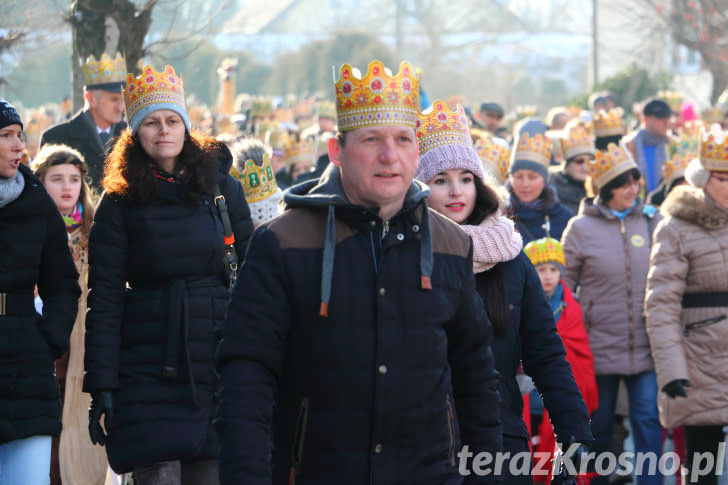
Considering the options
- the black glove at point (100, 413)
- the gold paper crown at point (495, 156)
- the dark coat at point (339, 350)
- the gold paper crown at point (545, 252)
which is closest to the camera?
the dark coat at point (339, 350)

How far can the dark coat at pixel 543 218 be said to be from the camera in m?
8.73

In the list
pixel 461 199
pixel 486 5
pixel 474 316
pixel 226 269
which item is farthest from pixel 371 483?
pixel 486 5

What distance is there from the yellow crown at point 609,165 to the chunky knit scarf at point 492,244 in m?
3.65

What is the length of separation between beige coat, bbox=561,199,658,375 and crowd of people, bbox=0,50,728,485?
1cm

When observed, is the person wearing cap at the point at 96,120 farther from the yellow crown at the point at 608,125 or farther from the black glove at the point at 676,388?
the yellow crown at the point at 608,125

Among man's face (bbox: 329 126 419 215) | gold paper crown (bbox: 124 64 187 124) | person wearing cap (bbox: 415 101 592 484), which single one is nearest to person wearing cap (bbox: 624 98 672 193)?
gold paper crown (bbox: 124 64 187 124)

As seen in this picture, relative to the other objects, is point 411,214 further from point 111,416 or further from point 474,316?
point 111,416

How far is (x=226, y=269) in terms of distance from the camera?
5680 millimetres

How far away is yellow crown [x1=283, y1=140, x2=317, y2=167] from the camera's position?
12883 millimetres

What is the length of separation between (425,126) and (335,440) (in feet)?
7.16

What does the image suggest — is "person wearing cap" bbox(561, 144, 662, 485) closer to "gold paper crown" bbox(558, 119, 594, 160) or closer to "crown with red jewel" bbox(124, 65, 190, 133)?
"gold paper crown" bbox(558, 119, 594, 160)

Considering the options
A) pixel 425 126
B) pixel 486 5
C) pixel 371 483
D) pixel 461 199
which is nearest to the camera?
pixel 371 483

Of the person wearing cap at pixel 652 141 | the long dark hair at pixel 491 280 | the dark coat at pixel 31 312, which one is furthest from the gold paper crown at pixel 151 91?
the person wearing cap at pixel 652 141

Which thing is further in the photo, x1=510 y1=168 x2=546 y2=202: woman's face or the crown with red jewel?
x1=510 y1=168 x2=546 y2=202: woman's face
